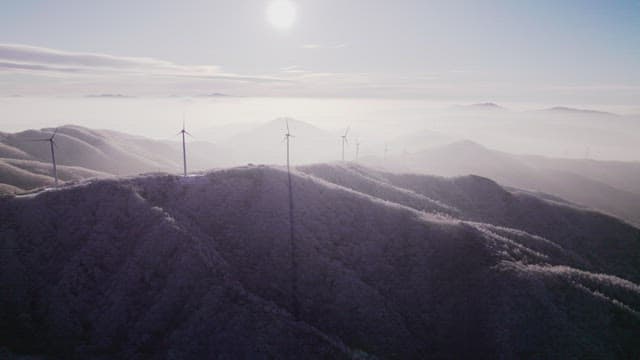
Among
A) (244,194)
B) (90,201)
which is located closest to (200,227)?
(244,194)

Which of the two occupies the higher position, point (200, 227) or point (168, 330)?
point (200, 227)

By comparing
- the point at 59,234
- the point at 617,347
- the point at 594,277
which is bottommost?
the point at 617,347

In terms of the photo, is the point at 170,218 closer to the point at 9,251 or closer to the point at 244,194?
the point at 244,194

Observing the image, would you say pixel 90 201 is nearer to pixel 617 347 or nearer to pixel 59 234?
pixel 59 234

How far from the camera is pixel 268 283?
54281 mm

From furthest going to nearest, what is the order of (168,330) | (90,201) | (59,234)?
(90,201) → (59,234) → (168,330)

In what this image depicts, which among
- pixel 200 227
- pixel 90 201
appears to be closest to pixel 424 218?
pixel 200 227

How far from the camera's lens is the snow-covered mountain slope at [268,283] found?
47000 millimetres

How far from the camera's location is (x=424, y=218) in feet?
220

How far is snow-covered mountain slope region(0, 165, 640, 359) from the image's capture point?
154ft

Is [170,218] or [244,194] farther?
[244,194]

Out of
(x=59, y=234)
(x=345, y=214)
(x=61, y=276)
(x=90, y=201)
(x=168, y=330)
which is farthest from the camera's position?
(x=345, y=214)

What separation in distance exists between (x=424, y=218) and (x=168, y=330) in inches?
1549

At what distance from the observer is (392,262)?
5947cm
